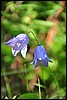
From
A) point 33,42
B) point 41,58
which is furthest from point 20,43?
point 33,42

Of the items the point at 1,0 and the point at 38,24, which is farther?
the point at 1,0

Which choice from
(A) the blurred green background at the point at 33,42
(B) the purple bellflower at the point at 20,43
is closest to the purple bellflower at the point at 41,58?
(B) the purple bellflower at the point at 20,43

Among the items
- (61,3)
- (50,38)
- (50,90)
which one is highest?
(61,3)

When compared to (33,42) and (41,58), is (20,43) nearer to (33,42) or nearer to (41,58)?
(41,58)

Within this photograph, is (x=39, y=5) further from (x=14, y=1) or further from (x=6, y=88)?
(x=6, y=88)

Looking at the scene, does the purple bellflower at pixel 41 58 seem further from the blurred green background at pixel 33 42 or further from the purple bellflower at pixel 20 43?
the blurred green background at pixel 33 42

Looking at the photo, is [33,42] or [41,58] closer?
[41,58]

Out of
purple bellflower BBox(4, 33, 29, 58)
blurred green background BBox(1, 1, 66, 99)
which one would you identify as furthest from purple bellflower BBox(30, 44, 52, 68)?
blurred green background BBox(1, 1, 66, 99)

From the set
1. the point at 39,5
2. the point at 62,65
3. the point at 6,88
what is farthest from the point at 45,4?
the point at 6,88
